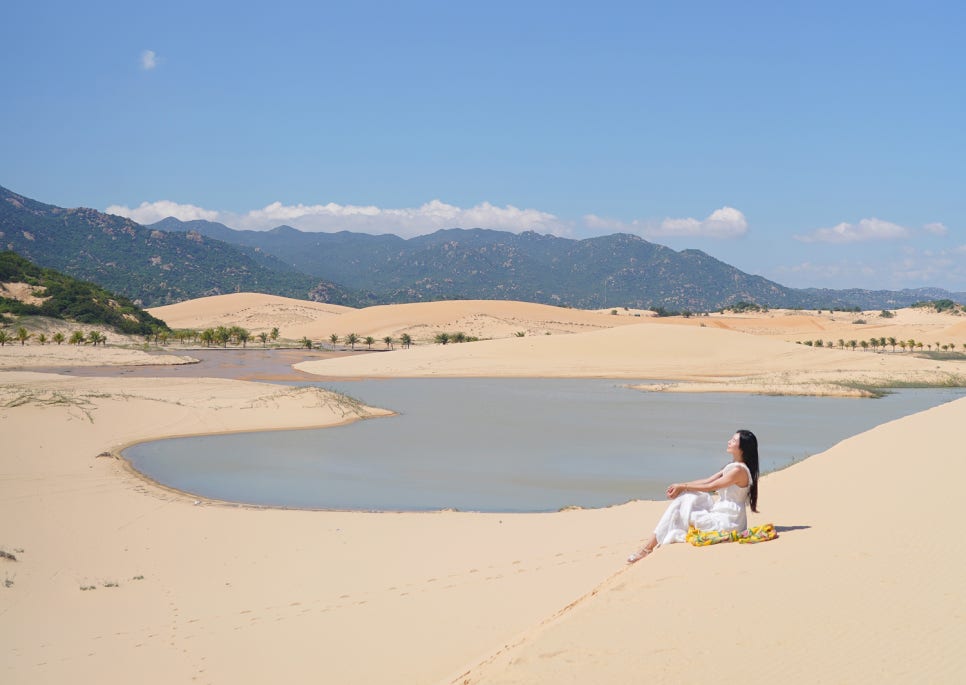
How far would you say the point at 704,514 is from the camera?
8.12 meters

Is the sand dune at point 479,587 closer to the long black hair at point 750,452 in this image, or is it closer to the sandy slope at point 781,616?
the sandy slope at point 781,616

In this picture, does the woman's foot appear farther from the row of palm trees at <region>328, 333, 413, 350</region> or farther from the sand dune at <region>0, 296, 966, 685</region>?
the row of palm trees at <region>328, 333, 413, 350</region>

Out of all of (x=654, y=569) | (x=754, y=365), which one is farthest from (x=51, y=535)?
(x=754, y=365)

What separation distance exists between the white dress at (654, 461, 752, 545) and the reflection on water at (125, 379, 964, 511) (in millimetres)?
7524

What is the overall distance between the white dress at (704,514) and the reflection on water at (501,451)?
296 inches

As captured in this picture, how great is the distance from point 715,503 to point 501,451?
51.0ft

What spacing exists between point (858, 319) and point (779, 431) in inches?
5515

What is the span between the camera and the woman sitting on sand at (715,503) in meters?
8.08

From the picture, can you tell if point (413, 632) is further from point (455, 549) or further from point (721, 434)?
point (721, 434)

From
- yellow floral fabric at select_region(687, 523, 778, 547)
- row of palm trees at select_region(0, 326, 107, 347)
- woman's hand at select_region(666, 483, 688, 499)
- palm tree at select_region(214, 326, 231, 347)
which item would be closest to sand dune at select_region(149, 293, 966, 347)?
palm tree at select_region(214, 326, 231, 347)

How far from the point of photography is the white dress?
8.05 m

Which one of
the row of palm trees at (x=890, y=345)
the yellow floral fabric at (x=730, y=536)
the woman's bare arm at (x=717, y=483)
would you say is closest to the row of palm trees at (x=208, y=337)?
the row of palm trees at (x=890, y=345)

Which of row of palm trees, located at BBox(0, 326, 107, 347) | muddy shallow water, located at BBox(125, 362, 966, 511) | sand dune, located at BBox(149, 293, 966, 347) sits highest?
sand dune, located at BBox(149, 293, 966, 347)

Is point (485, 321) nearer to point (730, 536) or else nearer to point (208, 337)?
point (208, 337)
